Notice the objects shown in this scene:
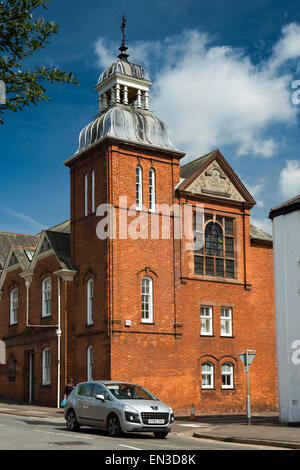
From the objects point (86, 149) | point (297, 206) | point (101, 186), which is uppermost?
point (86, 149)

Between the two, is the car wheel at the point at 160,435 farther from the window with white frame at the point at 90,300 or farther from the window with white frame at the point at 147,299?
the window with white frame at the point at 90,300

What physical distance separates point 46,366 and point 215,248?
37.2 feet

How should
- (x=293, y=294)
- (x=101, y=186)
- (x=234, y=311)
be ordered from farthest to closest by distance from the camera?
(x=234, y=311) < (x=101, y=186) < (x=293, y=294)

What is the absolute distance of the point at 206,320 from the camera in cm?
3478

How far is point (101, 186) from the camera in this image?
33000 millimetres

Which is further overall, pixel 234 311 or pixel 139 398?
pixel 234 311

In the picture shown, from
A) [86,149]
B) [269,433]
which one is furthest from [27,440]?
[86,149]

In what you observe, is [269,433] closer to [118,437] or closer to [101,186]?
[118,437]

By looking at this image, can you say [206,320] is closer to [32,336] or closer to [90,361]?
[90,361]

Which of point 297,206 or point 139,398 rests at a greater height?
point 297,206

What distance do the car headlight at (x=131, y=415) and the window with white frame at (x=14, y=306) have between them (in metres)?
24.3

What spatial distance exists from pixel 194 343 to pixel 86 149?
11623 mm

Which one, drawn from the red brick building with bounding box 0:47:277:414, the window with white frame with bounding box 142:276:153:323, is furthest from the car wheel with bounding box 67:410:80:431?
the window with white frame with bounding box 142:276:153:323
